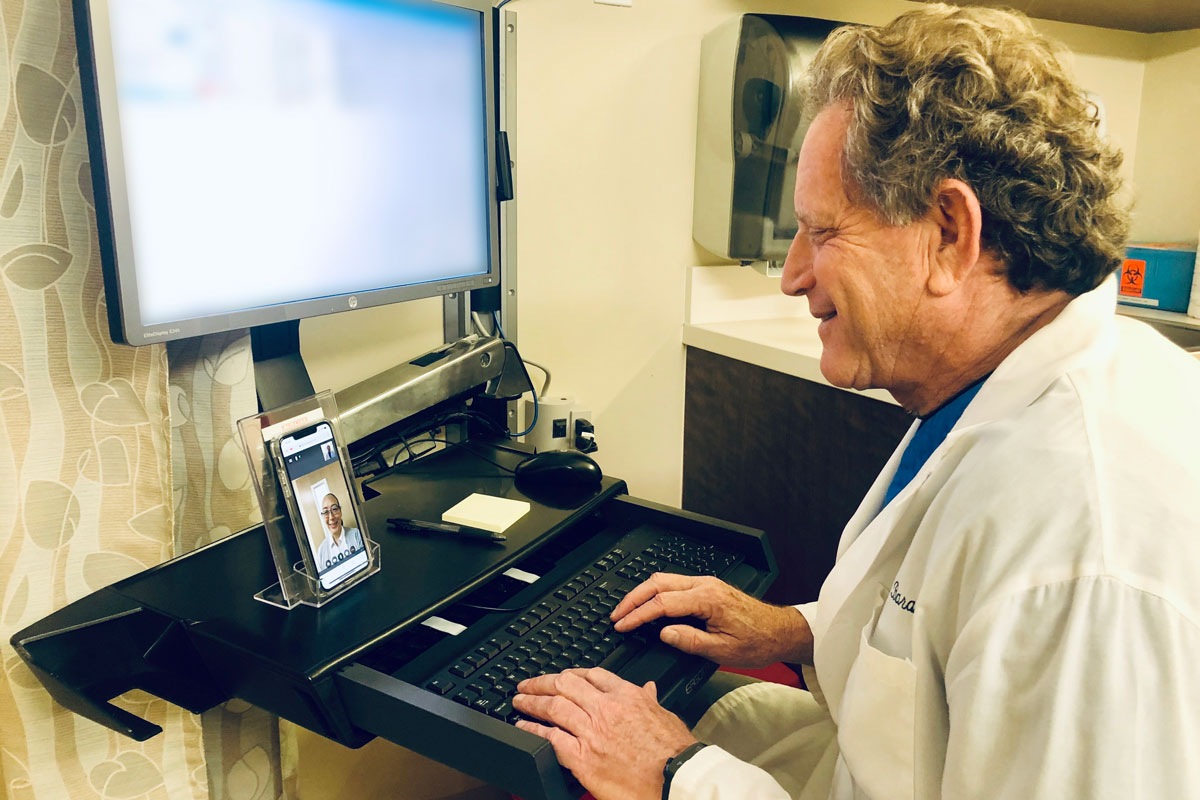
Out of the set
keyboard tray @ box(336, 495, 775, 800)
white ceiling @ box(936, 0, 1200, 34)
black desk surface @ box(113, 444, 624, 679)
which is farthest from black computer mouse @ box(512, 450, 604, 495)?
white ceiling @ box(936, 0, 1200, 34)

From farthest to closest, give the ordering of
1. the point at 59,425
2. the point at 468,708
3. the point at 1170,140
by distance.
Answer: the point at 1170,140
the point at 59,425
the point at 468,708

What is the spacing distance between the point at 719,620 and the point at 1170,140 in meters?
2.08

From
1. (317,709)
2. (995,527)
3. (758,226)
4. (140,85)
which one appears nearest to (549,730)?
(317,709)

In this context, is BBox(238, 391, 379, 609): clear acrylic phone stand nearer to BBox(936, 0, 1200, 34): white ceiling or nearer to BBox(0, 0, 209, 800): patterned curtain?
BBox(0, 0, 209, 800): patterned curtain

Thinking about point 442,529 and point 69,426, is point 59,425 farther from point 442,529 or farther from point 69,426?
point 442,529

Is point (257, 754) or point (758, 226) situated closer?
point (257, 754)

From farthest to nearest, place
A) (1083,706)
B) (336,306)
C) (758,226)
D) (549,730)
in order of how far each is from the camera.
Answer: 1. (758,226)
2. (336,306)
3. (549,730)
4. (1083,706)

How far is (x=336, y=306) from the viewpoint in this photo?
93 centimetres

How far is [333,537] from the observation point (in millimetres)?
792

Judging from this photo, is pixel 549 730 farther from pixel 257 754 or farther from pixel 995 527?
pixel 257 754

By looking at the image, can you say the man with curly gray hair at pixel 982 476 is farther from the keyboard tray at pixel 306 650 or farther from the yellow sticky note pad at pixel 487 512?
the yellow sticky note pad at pixel 487 512

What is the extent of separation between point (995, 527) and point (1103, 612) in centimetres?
8

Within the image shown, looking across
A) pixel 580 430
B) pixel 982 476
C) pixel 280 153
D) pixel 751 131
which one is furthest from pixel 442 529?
pixel 751 131

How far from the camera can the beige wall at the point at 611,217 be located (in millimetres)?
1519
